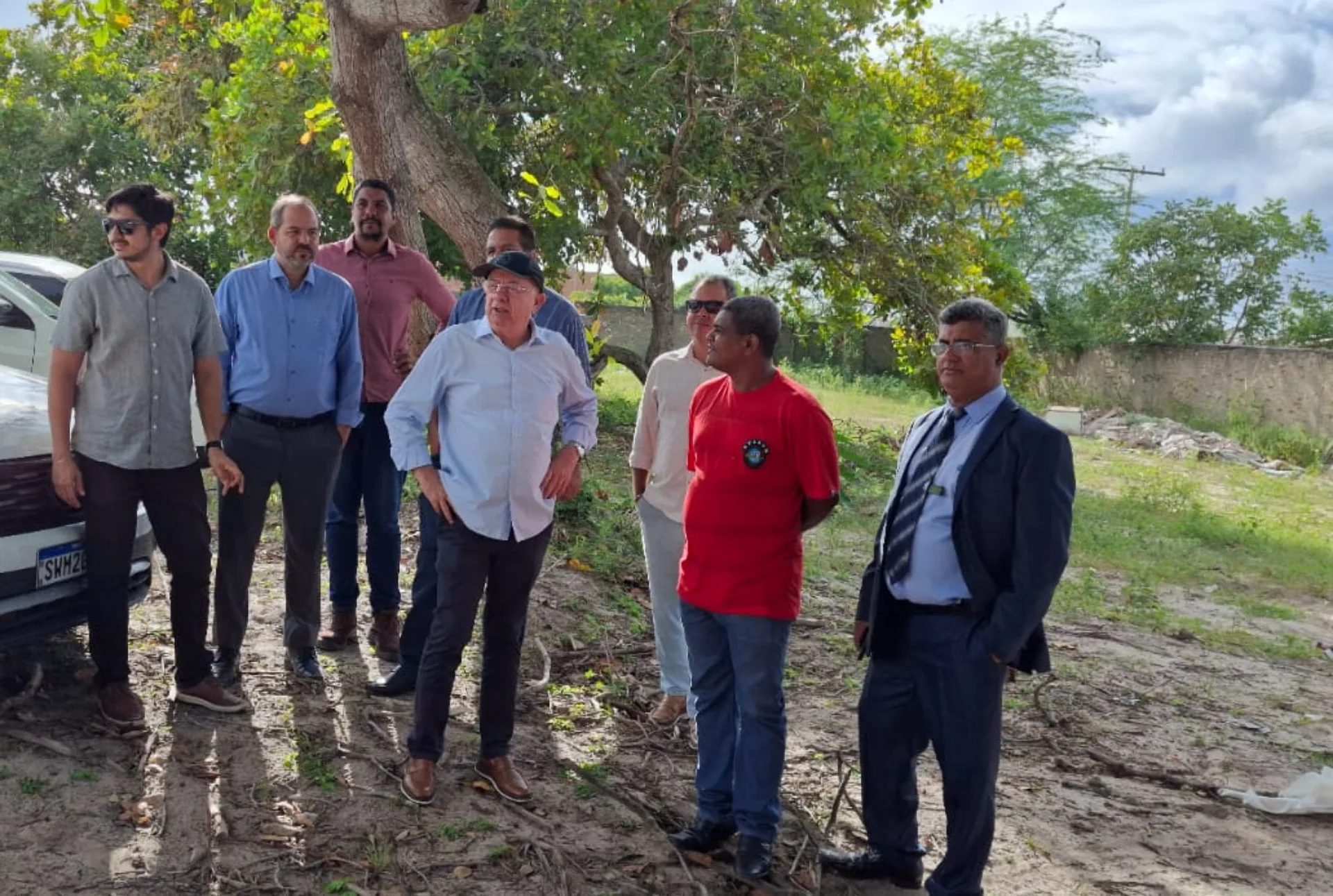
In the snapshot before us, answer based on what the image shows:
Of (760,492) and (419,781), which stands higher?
(760,492)

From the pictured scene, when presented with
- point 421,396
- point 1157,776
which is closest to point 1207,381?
point 1157,776

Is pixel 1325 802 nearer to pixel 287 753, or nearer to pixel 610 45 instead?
pixel 287 753

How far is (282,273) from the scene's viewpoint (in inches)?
191

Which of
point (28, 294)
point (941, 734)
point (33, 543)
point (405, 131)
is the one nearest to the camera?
point (941, 734)

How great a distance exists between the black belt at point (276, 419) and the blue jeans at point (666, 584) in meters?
1.40

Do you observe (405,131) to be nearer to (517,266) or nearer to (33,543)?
(517,266)

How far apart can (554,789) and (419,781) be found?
598mm

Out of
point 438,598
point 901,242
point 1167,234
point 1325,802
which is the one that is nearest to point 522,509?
point 438,598

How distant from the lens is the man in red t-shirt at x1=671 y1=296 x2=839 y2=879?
3840mm

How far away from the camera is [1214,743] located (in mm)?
6125

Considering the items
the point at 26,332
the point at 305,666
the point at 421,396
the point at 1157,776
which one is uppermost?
the point at 26,332

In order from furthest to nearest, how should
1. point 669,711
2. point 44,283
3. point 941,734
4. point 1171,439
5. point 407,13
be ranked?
point 1171,439, point 44,283, point 407,13, point 669,711, point 941,734

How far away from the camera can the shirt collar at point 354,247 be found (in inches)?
217

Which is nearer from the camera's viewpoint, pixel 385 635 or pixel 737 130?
pixel 385 635
